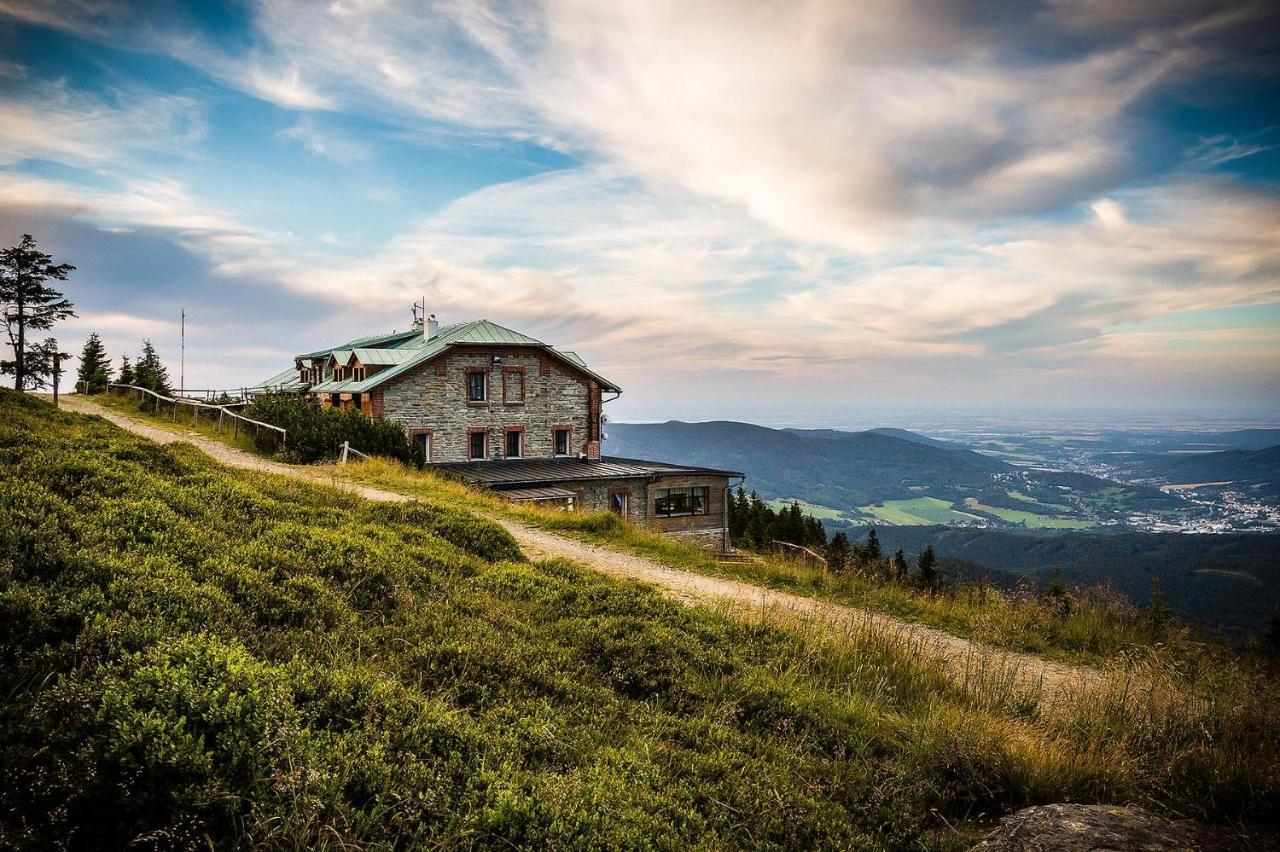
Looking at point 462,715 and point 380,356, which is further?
point 380,356

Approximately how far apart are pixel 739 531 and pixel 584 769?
49104 mm

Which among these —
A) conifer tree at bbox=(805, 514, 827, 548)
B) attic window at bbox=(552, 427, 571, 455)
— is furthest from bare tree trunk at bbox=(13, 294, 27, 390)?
conifer tree at bbox=(805, 514, 827, 548)

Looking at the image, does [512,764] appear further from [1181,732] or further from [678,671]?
[1181,732]

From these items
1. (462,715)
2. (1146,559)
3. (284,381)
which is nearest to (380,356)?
(284,381)

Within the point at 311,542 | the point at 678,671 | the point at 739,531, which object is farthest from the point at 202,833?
the point at 739,531

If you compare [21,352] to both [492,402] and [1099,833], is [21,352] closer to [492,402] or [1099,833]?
[492,402]

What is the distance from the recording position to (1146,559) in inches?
4737

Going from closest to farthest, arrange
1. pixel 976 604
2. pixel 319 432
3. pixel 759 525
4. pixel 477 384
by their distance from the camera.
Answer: pixel 976 604, pixel 319 432, pixel 477 384, pixel 759 525

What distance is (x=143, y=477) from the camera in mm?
9125

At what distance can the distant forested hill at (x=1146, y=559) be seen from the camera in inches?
3514

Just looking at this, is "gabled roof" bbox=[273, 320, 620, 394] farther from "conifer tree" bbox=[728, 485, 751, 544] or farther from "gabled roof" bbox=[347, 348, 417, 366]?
"conifer tree" bbox=[728, 485, 751, 544]

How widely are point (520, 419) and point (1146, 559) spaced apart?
5437 inches

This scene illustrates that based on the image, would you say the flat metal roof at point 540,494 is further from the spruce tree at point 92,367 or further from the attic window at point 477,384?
the spruce tree at point 92,367

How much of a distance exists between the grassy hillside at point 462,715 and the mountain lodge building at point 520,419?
23.3m
